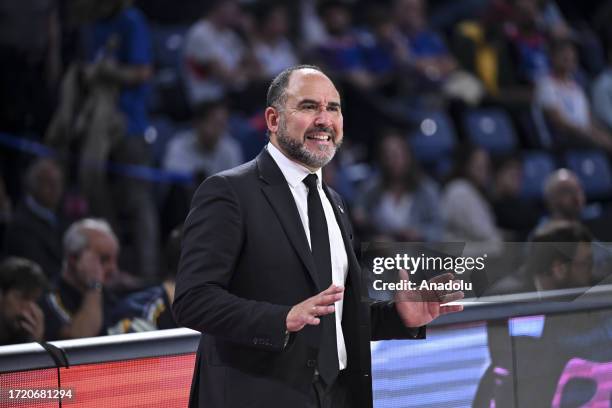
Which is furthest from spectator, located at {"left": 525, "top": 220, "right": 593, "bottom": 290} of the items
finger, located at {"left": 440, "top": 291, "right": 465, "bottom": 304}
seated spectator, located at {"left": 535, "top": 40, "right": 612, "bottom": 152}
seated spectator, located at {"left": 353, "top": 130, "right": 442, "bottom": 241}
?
seated spectator, located at {"left": 535, "top": 40, "right": 612, "bottom": 152}

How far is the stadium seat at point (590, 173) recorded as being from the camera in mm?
9242

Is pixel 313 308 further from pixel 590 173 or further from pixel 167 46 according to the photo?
pixel 590 173

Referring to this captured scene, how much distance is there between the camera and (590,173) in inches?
366

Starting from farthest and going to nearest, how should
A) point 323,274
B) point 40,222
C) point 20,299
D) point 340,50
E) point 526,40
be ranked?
point 526,40
point 340,50
point 40,222
point 20,299
point 323,274

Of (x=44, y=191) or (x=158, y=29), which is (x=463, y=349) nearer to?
(x=44, y=191)

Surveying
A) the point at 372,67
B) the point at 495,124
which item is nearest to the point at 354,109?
the point at 372,67

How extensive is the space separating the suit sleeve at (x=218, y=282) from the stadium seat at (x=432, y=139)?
6.20 metres

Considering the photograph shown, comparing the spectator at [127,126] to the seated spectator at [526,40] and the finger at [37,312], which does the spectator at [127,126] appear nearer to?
the finger at [37,312]

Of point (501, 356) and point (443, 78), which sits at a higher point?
point (443, 78)

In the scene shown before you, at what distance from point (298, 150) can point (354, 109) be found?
5745 millimetres

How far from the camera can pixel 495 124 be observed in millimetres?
8992

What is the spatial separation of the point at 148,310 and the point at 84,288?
1.78ft

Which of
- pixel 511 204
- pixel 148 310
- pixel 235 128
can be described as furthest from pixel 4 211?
pixel 511 204

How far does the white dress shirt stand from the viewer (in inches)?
93.1
